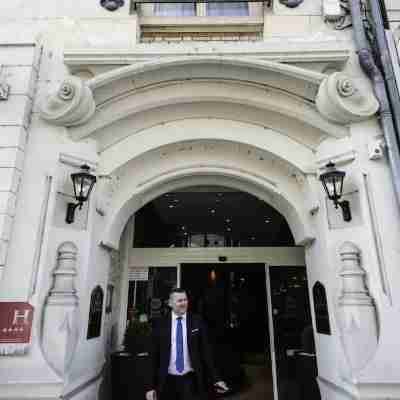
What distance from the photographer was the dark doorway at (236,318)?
5.72 metres

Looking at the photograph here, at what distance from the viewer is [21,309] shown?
307 cm

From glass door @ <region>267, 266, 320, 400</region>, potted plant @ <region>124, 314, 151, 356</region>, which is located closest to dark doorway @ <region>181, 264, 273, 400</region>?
glass door @ <region>267, 266, 320, 400</region>

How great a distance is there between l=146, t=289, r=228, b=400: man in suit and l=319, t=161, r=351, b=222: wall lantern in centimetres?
195

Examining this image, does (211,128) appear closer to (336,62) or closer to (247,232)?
(336,62)

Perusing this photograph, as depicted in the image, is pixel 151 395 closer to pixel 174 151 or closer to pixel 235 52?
pixel 174 151

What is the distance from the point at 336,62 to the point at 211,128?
70.4 inches

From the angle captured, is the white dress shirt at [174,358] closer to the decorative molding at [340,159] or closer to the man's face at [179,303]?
the man's face at [179,303]

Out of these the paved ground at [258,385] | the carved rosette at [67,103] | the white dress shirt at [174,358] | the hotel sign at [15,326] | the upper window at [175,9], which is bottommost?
the paved ground at [258,385]

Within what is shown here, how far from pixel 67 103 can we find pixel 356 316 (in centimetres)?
393

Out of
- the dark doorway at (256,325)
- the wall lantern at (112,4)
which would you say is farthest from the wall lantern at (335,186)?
the wall lantern at (112,4)

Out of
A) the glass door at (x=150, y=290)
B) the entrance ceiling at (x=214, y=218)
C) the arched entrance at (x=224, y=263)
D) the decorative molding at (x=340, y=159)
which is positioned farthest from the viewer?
the entrance ceiling at (x=214, y=218)

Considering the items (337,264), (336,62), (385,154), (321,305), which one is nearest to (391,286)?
(337,264)

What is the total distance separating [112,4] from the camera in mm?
4340

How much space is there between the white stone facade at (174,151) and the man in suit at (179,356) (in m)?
0.92
